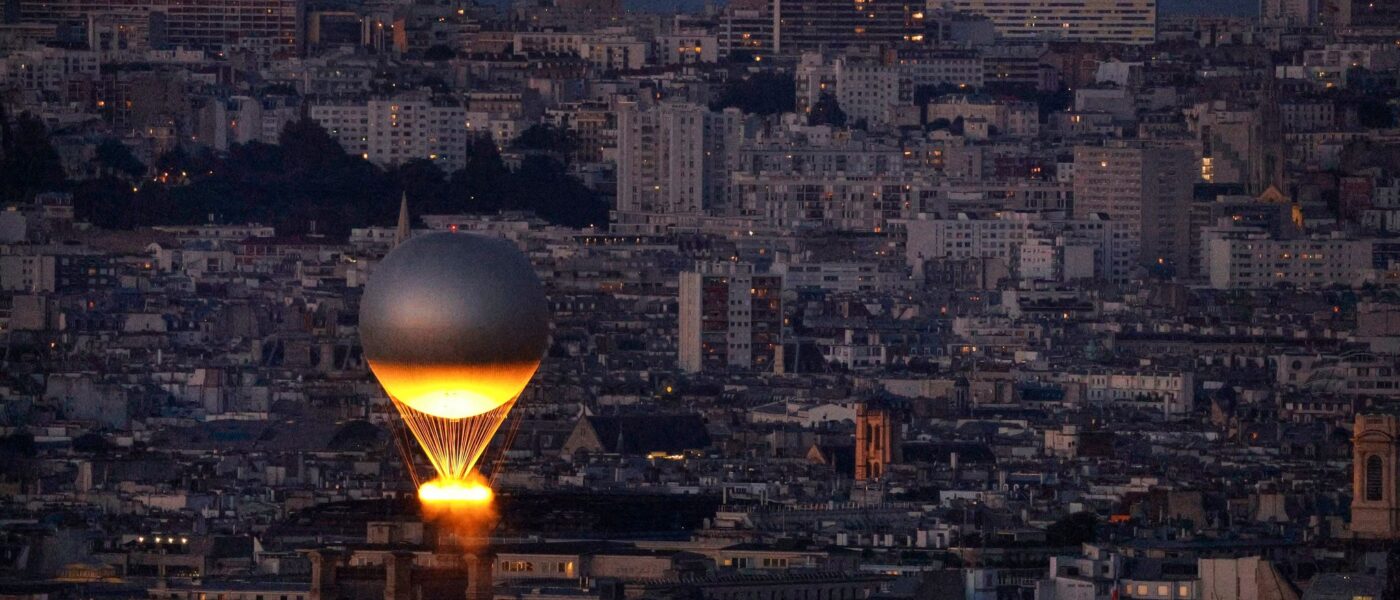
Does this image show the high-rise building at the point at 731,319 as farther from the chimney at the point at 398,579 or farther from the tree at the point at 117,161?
the chimney at the point at 398,579

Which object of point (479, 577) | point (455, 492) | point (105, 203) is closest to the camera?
point (479, 577)

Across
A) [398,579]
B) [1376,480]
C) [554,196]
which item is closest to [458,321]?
[398,579]

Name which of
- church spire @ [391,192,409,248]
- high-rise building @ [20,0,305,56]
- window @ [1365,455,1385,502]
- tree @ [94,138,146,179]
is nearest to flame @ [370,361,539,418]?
window @ [1365,455,1385,502]

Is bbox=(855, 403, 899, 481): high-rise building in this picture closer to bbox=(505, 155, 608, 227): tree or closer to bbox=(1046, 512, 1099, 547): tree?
bbox=(1046, 512, 1099, 547): tree

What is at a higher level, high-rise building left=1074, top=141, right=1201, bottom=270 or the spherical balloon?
the spherical balloon

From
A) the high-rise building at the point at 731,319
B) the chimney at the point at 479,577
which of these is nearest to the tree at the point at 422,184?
the high-rise building at the point at 731,319

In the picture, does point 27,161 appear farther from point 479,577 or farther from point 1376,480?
point 479,577
